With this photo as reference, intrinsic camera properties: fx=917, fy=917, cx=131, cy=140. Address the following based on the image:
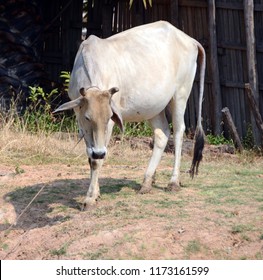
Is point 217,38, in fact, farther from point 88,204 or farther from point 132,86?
point 88,204

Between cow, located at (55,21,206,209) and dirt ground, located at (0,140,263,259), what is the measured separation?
0.37m

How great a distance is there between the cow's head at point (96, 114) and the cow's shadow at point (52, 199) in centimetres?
72

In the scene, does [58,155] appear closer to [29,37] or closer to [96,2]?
[29,37]

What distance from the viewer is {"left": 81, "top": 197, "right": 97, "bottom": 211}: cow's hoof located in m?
9.76

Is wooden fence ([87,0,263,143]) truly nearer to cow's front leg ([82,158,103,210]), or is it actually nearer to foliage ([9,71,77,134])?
foliage ([9,71,77,134])

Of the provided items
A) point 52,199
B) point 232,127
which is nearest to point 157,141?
point 52,199

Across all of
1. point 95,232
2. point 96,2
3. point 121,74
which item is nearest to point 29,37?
point 96,2

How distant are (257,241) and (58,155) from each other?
17.3 feet

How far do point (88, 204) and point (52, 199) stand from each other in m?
0.67

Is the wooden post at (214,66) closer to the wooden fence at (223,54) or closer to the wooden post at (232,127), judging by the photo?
the wooden fence at (223,54)

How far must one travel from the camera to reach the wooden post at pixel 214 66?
1469cm

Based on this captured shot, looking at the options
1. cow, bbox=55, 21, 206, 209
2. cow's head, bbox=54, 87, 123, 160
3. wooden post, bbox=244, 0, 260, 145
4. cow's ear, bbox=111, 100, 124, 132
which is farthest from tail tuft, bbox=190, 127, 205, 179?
wooden post, bbox=244, 0, 260, 145

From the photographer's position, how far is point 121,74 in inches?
395

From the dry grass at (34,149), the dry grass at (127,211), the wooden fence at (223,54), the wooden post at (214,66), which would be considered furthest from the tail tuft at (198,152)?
the wooden post at (214,66)
